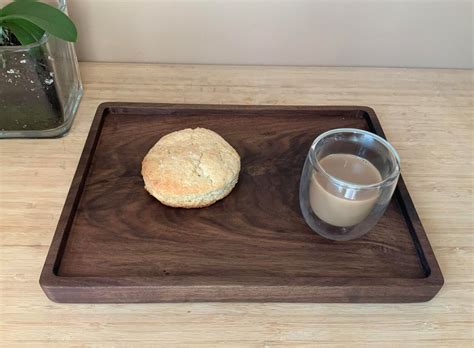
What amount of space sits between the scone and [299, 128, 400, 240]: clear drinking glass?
10 centimetres

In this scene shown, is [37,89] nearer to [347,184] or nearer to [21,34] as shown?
[21,34]

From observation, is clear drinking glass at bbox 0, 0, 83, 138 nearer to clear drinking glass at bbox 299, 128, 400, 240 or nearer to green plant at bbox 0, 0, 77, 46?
green plant at bbox 0, 0, 77, 46

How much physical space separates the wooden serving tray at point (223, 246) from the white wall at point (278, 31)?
25cm

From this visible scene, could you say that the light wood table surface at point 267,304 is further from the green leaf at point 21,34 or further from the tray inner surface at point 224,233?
the green leaf at point 21,34

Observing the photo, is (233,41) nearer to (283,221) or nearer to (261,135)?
(261,135)

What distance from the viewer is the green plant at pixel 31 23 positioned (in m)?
0.59

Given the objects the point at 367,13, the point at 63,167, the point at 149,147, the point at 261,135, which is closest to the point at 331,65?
the point at 367,13

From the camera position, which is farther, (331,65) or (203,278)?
(331,65)

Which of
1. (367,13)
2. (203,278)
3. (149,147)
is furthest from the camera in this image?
(367,13)

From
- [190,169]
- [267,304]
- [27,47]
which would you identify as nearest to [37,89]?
[27,47]

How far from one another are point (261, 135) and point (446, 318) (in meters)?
0.34

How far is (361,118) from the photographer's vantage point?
2.38 feet

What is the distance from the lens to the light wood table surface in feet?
1.59

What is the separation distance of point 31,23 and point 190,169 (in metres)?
0.30
